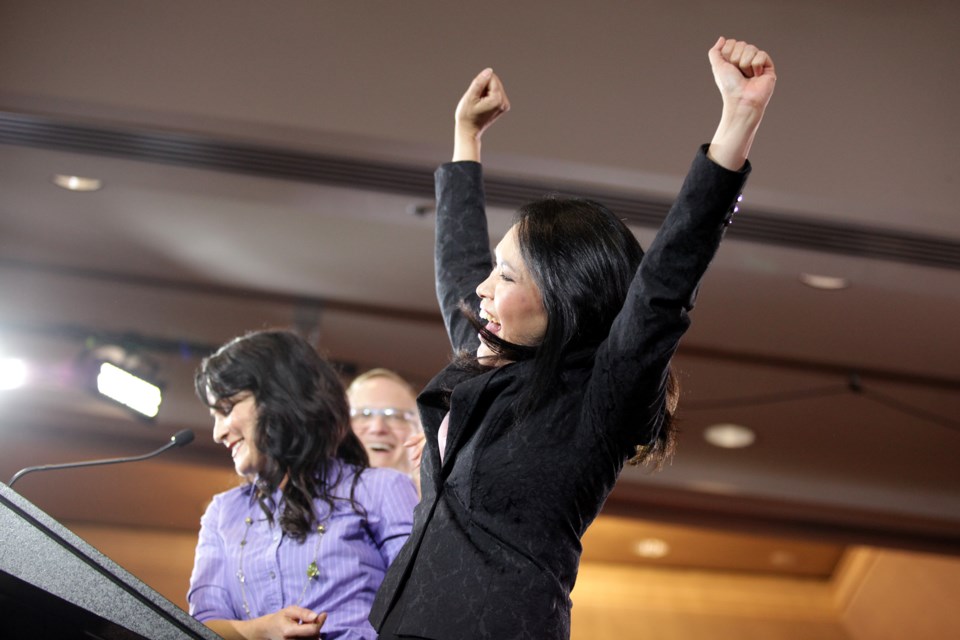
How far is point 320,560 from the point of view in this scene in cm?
171

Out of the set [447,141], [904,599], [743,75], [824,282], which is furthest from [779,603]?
[743,75]

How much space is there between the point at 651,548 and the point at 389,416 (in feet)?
10.3

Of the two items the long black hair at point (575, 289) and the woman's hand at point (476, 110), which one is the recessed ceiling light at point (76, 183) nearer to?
the woman's hand at point (476, 110)

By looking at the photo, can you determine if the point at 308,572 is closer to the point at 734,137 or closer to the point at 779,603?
the point at 734,137

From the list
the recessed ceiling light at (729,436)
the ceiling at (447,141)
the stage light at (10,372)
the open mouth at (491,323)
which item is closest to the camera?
the open mouth at (491,323)

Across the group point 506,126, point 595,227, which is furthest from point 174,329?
point 595,227

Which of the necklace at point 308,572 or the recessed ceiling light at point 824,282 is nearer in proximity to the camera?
the necklace at point 308,572

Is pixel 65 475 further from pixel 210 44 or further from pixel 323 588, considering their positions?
pixel 323 588

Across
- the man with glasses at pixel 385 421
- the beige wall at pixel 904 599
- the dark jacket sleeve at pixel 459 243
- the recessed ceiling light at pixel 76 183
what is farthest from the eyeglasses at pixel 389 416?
the beige wall at pixel 904 599

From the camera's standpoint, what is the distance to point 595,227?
50.6 inches

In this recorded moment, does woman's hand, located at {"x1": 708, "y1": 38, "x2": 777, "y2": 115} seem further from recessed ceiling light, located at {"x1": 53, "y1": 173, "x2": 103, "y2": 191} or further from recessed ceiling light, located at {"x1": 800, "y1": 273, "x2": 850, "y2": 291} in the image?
recessed ceiling light, located at {"x1": 53, "y1": 173, "x2": 103, "y2": 191}

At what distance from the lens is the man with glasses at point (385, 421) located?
2691 mm

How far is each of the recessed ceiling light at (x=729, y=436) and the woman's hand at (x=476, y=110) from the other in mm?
3664

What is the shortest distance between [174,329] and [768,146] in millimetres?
2661
